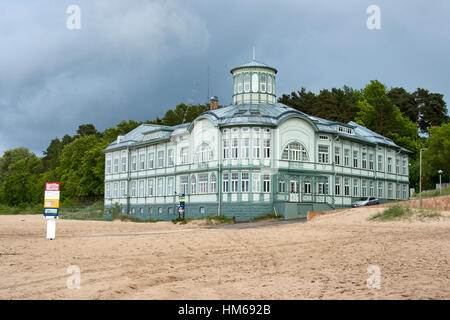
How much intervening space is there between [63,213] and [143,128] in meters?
13.6

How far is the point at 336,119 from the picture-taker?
256 ft

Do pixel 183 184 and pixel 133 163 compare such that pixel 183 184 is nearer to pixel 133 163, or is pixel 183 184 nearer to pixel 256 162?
pixel 256 162

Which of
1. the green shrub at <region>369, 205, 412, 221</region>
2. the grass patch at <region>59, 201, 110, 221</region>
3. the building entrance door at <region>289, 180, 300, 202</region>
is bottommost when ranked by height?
the grass patch at <region>59, 201, 110, 221</region>

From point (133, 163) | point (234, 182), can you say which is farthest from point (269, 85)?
point (133, 163)

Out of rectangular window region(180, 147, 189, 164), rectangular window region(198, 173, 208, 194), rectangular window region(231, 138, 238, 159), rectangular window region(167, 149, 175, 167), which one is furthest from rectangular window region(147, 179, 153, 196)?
rectangular window region(231, 138, 238, 159)

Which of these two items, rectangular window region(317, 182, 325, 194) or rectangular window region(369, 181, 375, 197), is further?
rectangular window region(369, 181, 375, 197)

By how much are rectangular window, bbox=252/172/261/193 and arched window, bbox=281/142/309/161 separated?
9.16 feet

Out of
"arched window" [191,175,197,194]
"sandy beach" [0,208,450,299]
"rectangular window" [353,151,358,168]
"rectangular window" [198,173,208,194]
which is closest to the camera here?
"sandy beach" [0,208,450,299]

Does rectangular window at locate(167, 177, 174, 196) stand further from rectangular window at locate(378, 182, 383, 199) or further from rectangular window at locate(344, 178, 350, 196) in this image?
rectangular window at locate(378, 182, 383, 199)

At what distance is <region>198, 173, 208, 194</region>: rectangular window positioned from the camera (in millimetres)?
46569


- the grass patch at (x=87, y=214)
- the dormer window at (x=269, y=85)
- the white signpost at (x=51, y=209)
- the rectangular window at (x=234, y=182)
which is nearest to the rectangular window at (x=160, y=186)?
the grass patch at (x=87, y=214)

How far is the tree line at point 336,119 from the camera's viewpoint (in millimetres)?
69562

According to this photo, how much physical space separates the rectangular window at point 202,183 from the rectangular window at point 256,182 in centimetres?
473
